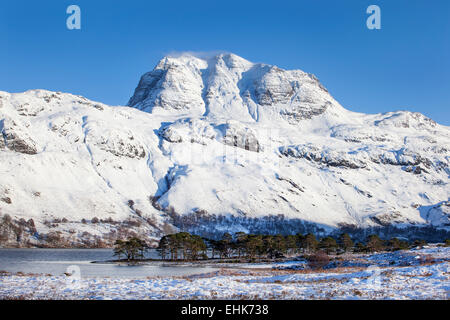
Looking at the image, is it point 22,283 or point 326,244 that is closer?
point 22,283

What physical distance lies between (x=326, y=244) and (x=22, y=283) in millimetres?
140987

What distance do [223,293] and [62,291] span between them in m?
12.1

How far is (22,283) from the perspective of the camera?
40469 mm
